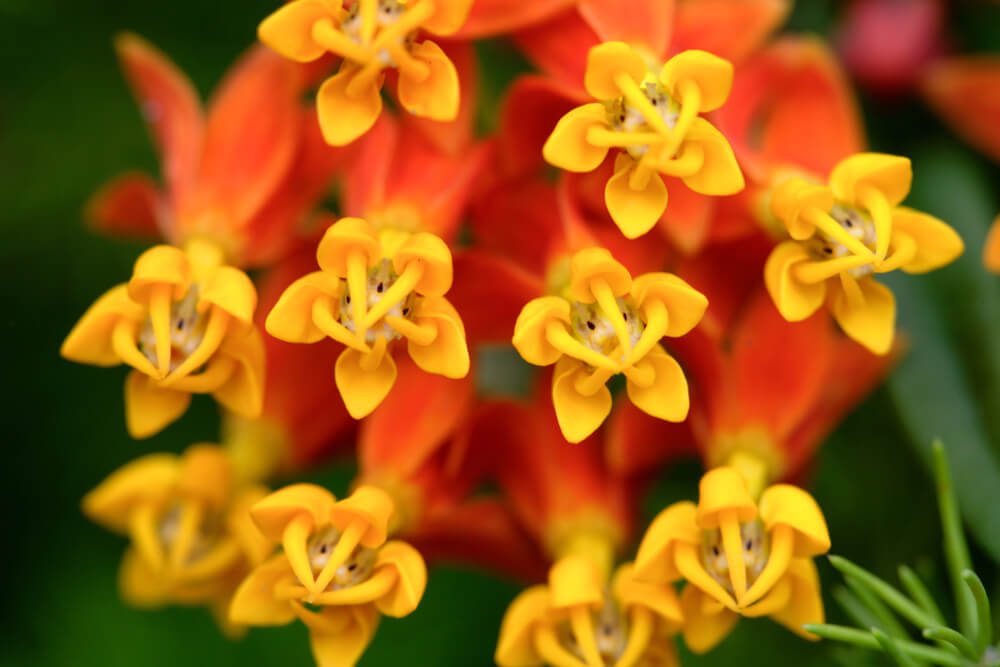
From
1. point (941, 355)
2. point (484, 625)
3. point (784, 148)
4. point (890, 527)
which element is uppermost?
point (784, 148)

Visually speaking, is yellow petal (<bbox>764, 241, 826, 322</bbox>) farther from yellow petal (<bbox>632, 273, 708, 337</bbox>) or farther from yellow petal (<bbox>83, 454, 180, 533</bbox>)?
yellow petal (<bbox>83, 454, 180, 533</bbox>)

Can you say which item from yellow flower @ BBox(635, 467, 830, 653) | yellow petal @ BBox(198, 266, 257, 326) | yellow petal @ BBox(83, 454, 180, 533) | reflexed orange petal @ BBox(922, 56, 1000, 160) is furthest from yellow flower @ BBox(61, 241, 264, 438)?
reflexed orange petal @ BBox(922, 56, 1000, 160)

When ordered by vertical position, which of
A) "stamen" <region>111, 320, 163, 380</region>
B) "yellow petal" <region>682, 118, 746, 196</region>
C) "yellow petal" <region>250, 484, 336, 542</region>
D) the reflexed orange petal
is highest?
"yellow petal" <region>682, 118, 746, 196</region>

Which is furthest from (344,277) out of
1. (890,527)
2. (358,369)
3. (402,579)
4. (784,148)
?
(890,527)

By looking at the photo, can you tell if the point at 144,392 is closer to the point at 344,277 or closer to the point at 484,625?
the point at 344,277

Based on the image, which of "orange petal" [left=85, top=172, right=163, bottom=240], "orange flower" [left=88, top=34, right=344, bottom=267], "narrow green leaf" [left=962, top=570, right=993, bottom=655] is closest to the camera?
"narrow green leaf" [left=962, top=570, right=993, bottom=655]

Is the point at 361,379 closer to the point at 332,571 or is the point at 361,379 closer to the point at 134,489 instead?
the point at 332,571

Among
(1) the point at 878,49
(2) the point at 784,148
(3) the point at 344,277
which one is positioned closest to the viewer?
(3) the point at 344,277

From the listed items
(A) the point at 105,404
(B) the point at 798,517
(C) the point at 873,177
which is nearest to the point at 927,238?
(C) the point at 873,177
